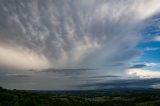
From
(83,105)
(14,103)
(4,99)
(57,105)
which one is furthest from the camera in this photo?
(83,105)

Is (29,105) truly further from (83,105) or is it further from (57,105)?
(83,105)

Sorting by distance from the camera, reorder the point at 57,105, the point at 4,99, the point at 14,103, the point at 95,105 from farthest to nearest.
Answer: the point at 95,105, the point at 57,105, the point at 4,99, the point at 14,103

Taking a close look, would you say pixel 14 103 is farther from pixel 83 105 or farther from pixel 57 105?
pixel 83 105

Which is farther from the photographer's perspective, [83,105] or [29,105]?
[83,105]

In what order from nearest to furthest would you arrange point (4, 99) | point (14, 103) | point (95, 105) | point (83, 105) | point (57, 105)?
point (14, 103), point (4, 99), point (57, 105), point (83, 105), point (95, 105)

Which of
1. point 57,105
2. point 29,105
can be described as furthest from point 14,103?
point 57,105

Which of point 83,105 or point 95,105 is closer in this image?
point 83,105

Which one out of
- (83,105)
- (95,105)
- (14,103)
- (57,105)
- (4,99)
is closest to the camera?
(14,103)

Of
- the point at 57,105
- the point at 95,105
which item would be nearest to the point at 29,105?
the point at 57,105

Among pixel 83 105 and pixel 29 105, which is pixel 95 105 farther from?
pixel 29 105
